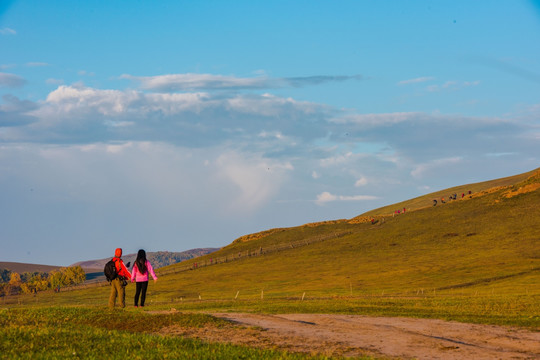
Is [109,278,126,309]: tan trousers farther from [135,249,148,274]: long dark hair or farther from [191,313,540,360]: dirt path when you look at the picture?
[191,313,540,360]: dirt path

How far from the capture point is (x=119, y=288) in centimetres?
2836

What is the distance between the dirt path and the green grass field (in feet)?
8.27

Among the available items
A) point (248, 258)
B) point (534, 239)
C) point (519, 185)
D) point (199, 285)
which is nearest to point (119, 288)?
point (199, 285)

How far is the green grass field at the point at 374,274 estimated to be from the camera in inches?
1313

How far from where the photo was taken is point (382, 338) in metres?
20.1

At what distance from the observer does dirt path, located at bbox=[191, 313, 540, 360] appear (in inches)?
699

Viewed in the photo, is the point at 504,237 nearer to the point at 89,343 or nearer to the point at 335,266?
the point at 335,266

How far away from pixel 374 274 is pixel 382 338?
83.8 m

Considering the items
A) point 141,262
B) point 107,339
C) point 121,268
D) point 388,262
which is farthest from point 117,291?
point 388,262

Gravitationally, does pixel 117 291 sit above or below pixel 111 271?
below

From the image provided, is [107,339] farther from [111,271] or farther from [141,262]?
[141,262]

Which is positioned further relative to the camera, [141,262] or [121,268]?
[141,262]

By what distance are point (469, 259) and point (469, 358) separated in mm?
94100

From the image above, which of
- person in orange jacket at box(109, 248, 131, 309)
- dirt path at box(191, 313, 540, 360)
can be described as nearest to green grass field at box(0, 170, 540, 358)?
person in orange jacket at box(109, 248, 131, 309)
